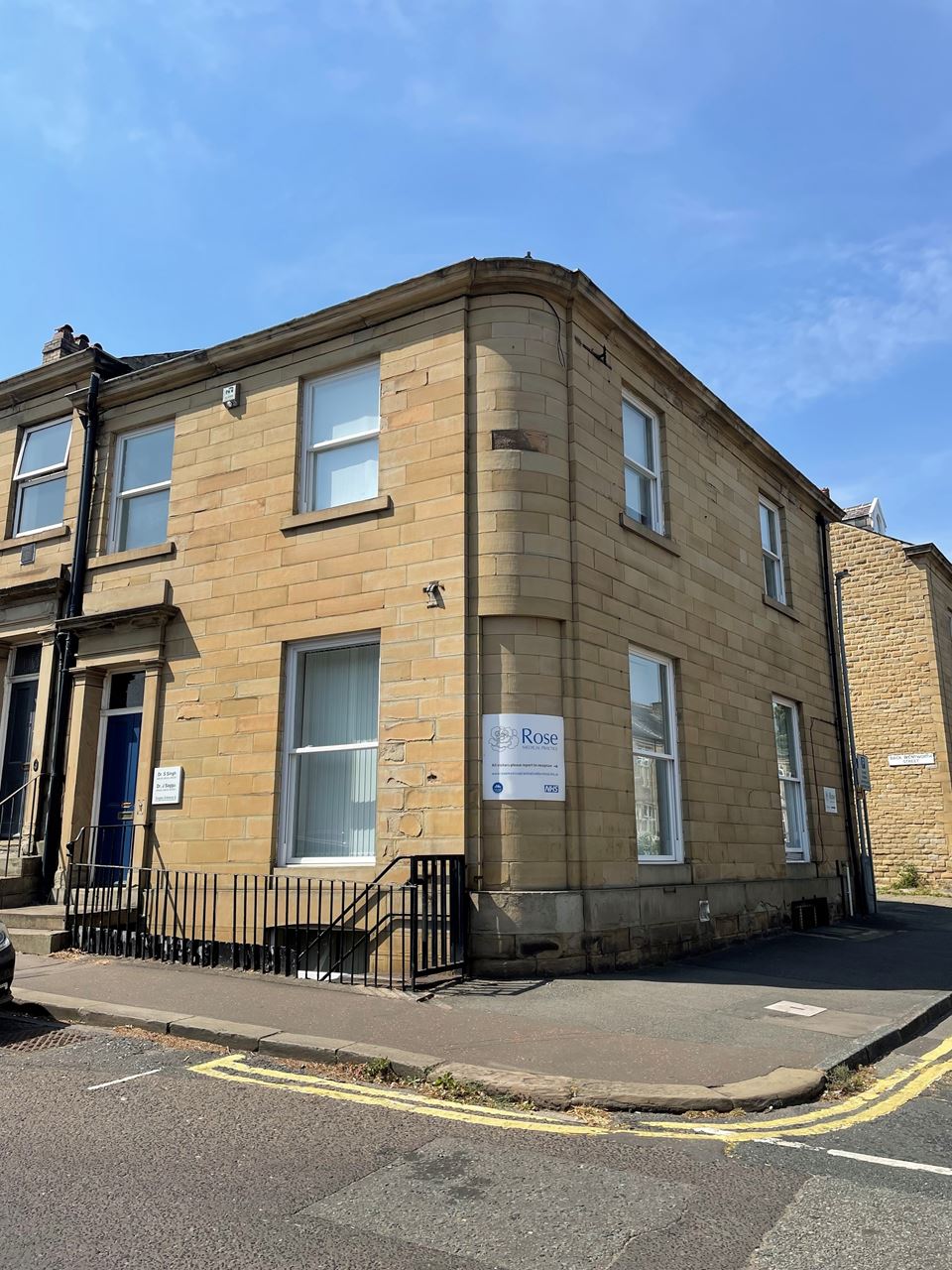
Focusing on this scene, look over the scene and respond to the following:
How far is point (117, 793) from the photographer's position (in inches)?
494

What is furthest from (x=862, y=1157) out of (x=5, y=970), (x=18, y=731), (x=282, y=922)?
(x=18, y=731)

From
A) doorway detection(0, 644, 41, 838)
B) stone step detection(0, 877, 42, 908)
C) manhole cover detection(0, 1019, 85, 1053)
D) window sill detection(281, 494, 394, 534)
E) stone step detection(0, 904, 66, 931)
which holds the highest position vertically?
window sill detection(281, 494, 394, 534)

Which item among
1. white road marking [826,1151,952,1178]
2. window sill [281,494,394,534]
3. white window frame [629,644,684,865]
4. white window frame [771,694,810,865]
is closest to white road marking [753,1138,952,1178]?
white road marking [826,1151,952,1178]

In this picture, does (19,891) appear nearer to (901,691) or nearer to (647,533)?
(647,533)

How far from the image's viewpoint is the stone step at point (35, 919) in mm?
→ 10680

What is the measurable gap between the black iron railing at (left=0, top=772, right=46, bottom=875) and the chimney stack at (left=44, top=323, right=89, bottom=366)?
6835 mm

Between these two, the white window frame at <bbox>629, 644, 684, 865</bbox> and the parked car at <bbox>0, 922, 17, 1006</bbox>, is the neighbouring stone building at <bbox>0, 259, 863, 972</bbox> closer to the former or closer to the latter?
the white window frame at <bbox>629, 644, 684, 865</bbox>

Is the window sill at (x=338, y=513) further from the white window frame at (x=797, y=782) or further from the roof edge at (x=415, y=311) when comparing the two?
the white window frame at (x=797, y=782)

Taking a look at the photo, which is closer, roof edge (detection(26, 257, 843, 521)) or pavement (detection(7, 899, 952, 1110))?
pavement (detection(7, 899, 952, 1110))

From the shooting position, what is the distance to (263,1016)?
23.9 ft

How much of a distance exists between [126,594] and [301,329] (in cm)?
417

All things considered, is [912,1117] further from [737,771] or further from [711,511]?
[711,511]

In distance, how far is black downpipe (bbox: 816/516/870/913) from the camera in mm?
16938

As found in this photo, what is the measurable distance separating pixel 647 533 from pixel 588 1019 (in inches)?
251
